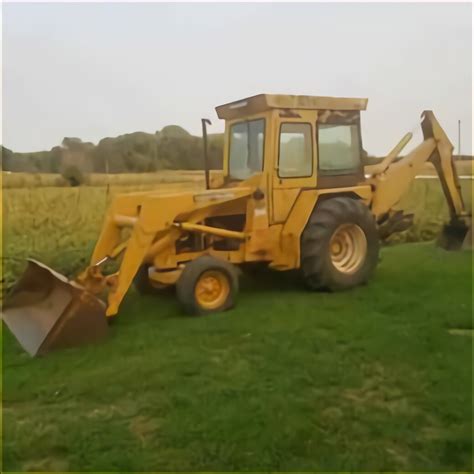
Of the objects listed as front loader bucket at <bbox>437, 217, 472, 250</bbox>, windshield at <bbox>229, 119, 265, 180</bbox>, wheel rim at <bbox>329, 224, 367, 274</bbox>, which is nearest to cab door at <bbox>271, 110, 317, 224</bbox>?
windshield at <bbox>229, 119, 265, 180</bbox>

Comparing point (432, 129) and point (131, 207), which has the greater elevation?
point (432, 129)

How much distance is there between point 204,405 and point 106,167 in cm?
171

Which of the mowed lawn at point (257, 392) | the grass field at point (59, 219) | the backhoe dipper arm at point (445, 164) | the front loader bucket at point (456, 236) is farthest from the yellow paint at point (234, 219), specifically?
the front loader bucket at point (456, 236)

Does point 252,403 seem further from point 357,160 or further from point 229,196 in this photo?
point 357,160

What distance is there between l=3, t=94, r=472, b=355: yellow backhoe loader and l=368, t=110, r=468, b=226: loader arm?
0.04 ft

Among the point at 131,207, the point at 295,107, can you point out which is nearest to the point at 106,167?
the point at 131,207

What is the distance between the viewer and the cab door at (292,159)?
3496 mm

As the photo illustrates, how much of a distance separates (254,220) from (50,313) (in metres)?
1.15

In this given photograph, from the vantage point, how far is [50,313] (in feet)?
9.52

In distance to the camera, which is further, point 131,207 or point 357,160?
point 357,160

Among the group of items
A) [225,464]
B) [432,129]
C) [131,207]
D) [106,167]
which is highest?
[432,129]

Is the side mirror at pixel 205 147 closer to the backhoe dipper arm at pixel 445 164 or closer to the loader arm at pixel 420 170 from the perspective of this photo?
the loader arm at pixel 420 170

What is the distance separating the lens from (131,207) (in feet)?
11.2

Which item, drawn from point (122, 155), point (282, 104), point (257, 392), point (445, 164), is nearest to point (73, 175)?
point (122, 155)
